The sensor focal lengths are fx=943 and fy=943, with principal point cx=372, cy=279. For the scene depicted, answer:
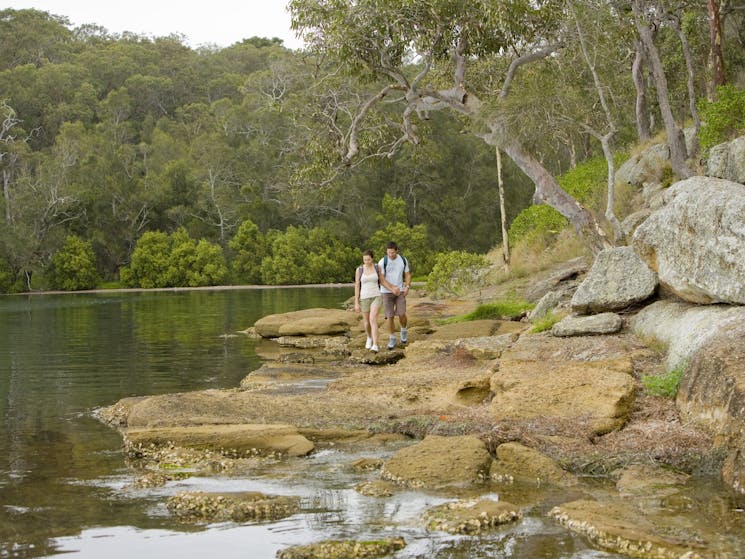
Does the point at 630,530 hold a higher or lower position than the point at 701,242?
Answer: lower

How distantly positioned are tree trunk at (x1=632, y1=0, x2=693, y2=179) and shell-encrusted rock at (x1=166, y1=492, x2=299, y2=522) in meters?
16.7

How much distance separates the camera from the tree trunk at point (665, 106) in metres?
21.7

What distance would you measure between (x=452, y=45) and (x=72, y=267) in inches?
1888

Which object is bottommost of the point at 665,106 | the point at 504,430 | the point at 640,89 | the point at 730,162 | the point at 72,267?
the point at 504,430

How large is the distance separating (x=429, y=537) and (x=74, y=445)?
504 cm

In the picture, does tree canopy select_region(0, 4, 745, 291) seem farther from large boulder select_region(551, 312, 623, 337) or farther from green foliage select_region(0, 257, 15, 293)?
large boulder select_region(551, 312, 623, 337)

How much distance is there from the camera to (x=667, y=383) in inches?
403

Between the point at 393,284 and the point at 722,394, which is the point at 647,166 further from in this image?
the point at 722,394

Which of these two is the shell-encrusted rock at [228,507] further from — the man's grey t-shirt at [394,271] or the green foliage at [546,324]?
the man's grey t-shirt at [394,271]

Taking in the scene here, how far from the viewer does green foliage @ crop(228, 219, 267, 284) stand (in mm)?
65875

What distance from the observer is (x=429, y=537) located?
6645 mm

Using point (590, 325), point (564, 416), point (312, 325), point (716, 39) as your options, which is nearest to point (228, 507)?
point (564, 416)

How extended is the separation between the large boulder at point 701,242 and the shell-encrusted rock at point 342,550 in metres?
6.12

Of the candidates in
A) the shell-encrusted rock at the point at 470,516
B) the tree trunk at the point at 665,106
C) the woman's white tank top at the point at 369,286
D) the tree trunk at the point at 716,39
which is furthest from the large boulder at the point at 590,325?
the tree trunk at the point at 716,39
